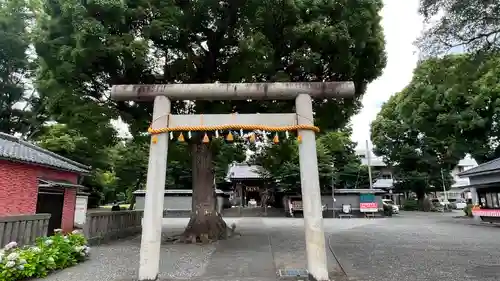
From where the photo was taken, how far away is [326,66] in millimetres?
9781

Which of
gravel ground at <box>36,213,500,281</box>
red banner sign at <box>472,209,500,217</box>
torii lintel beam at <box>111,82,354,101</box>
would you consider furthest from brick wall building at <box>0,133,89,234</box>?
red banner sign at <box>472,209,500,217</box>

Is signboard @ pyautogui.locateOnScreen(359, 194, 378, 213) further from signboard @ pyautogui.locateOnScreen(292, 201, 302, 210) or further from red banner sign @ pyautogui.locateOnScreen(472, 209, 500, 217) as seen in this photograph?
red banner sign @ pyautogui.locateOnScreen(472, 209, 500, 217)

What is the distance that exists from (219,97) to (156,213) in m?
2.60

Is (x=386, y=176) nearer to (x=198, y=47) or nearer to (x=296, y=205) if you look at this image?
(x=296, y=205)

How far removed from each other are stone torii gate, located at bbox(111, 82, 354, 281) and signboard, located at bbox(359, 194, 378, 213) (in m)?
22.6

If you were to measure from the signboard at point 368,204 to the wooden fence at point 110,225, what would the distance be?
19.2 m

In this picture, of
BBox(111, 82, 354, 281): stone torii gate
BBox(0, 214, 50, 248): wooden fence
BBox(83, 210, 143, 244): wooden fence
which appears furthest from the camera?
BBox(83, 210, 143, 244): wooden fence

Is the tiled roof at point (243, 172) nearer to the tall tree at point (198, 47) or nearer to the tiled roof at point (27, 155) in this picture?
the tiled roof at point (27, 155)

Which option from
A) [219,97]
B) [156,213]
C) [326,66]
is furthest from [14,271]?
[326,66]

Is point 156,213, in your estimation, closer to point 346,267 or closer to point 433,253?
point 346,267

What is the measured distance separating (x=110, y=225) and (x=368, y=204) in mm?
21515

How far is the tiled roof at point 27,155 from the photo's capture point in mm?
10375

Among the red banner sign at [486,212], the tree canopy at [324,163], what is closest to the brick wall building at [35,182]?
the tree canopy at [324,163]

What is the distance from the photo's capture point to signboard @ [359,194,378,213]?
26672 mm
